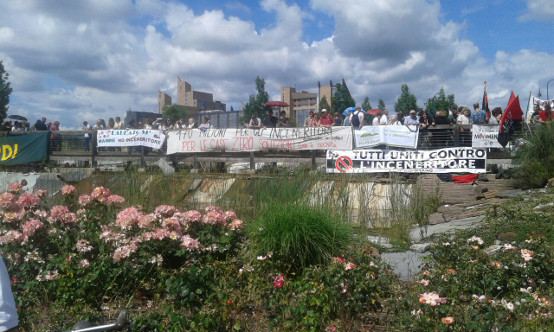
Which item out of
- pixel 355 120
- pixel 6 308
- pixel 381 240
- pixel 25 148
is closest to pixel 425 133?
pixel 355 120

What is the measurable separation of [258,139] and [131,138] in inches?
194

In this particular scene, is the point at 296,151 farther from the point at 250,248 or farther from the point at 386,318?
the point at 386,318

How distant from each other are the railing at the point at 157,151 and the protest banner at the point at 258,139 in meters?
0.19

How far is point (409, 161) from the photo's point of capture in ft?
44.9

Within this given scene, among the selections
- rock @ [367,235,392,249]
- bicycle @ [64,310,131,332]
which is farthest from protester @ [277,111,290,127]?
bicycle @ [64,310,131,332]

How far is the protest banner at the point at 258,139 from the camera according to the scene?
49.3ft

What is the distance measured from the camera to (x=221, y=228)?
20.4 feet

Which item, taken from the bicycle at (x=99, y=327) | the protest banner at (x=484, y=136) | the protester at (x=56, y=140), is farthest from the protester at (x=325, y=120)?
the bicycle at (x=99, y=327)

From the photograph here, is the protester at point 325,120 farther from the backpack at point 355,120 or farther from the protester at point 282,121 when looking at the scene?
the protester at point 282,121

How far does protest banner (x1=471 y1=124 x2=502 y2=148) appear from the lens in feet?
44.0

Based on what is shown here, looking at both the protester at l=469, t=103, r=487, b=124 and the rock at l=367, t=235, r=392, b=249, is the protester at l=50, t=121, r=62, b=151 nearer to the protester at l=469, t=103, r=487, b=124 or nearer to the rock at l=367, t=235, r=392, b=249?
the protester at l=469, t=103, r=487, b=124

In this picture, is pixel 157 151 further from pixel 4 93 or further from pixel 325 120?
pixel 4 93

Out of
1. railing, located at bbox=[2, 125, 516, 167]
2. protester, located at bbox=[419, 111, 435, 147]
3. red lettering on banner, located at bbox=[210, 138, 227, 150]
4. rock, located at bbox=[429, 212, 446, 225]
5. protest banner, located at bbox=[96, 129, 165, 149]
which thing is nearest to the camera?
rock, located at bbox=[429, 212, 446, 225]

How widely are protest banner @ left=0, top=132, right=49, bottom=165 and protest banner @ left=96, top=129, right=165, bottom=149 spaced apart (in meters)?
2.44
